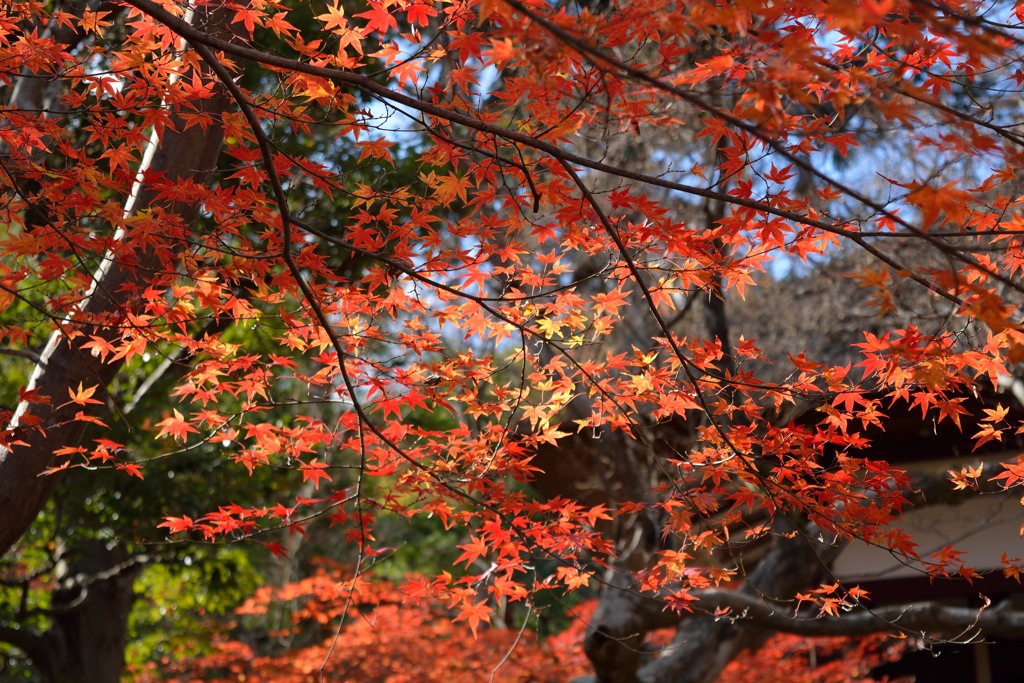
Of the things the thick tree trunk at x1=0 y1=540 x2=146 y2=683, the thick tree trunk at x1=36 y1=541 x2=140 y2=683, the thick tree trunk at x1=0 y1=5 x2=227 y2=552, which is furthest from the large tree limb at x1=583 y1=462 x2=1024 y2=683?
the thick tree trunk at x1=36 y1=541 x2=140 y2=683

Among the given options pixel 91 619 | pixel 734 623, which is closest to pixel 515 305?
pixel 734 623

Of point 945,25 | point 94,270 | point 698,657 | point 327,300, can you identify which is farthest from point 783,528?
point 945,25

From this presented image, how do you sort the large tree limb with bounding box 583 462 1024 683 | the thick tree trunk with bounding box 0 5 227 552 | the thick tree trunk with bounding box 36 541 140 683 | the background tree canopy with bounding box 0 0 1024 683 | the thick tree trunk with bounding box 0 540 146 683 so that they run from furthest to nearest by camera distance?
the thick tree trunk with bounding box 36 541 140 683
the thick tree trunk with bounding box 0 540 146 683
the large tree limb with bounding box 583 462 1024 683
the thick tree trunk with bounding box 0 5 227 552
the background tree canopy with bounding box 0 0 1024 683

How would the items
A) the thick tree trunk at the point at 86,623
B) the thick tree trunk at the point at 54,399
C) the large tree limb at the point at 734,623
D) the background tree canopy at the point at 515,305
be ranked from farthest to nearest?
the thick tree trunk at the point at 86,623 → the large tree limb at the point at 734,623 → the thick tree trunk at the point at 54,399 → the background tree canopy at the point at 515,305

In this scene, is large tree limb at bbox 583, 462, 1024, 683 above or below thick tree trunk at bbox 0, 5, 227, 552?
below

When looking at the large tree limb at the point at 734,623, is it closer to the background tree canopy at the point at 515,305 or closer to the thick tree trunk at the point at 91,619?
the background tree canopy at the point at 515,305

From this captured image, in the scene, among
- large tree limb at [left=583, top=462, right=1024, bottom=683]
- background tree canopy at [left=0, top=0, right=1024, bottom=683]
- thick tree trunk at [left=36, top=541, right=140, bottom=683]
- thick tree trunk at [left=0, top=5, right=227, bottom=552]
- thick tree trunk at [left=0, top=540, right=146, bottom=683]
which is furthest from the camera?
thick tree trunk at [left=36, top=541, right=140, bottom=683]

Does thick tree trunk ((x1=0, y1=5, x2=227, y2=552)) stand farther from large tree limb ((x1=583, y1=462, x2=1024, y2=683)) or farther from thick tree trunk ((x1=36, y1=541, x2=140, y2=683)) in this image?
thick tree trunk ((x1=36, y1=541, x2=140, y2=683))

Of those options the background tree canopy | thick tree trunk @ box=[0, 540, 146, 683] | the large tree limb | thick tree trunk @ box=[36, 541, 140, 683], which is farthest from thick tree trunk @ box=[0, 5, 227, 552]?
thick tree trunk @ box=[36, 541, 140, 683]

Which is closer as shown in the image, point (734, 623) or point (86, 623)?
point (734, 623)

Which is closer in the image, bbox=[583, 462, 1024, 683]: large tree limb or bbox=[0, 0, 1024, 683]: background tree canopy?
bbox=[0, 0, 1024, 683]: background tree canopy

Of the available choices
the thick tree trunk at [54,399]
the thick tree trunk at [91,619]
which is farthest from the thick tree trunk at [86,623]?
the thick tree trunk at [54,399]

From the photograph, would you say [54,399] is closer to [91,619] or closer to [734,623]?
[734,623]

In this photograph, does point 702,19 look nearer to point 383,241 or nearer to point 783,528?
point 383,241
